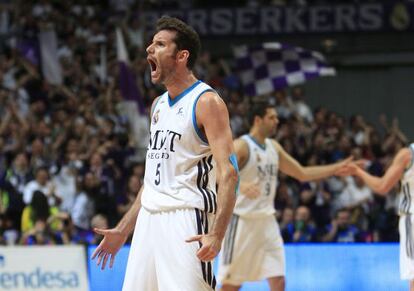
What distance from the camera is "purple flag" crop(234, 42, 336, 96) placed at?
16.9 m

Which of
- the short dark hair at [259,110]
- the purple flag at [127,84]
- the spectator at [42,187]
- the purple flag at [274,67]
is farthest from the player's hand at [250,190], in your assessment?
the purple flag at [274,67]

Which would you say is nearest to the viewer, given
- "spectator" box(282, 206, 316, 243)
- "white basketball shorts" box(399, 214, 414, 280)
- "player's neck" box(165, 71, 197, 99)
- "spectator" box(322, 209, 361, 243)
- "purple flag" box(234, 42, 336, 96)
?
"player's neck" box(165, 71, 197, 99)

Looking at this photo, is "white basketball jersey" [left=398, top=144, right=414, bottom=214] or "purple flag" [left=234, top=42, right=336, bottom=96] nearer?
"white basketball jersey" [left=398, top=144, right=414, bottom=214]

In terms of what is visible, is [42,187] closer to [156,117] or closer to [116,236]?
[116,236]

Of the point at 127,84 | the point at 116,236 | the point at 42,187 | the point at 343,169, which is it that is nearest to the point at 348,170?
the point at 343,169

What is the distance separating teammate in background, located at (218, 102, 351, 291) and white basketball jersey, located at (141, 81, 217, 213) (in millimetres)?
3511

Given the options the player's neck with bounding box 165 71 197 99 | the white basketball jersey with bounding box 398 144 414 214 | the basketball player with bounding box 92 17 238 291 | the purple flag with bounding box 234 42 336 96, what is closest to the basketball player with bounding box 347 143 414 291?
the white basketball jersey with bounding box 398 144 414 214

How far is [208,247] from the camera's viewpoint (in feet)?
17.4

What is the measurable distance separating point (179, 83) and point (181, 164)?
19.6 inches

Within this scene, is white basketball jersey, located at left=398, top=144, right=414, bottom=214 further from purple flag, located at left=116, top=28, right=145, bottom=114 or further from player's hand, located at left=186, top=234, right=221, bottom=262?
purple flag, located at left=116, top=28, right=145, bottom=114

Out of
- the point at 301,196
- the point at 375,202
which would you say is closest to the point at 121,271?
the point at 301,196

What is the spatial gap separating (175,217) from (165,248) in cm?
19

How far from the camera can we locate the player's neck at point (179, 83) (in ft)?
19.0

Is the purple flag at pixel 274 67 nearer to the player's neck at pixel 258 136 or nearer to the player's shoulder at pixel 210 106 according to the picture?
the player's neck at pixel 258 136
